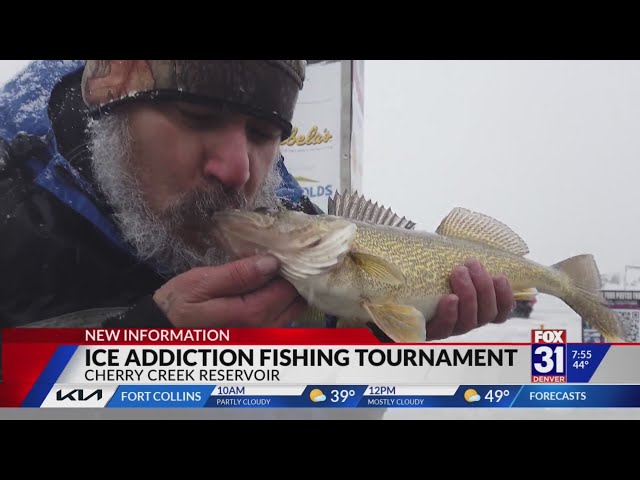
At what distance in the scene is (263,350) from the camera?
3.21 meters

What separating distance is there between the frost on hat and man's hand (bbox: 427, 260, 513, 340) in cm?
104

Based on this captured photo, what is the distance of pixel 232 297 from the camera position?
3113 mm

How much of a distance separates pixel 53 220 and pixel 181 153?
61 centimetres

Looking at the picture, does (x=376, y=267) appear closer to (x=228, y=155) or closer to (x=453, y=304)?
(x=453, y=304)

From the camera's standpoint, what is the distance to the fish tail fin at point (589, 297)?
3.24 m

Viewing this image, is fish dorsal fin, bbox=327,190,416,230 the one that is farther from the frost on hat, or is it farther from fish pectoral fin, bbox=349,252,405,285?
the frost on hat

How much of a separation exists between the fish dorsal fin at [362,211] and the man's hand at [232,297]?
38 centimetres

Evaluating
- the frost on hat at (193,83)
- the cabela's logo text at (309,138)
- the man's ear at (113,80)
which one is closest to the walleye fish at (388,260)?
the cabela's logo text at (309,138)

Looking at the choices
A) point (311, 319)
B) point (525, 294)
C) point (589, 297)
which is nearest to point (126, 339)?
point (311, 319)

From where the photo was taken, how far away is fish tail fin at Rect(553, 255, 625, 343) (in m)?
3.24

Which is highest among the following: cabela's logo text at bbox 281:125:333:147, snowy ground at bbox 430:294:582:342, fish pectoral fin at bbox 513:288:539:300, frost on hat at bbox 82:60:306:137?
frost on hat at bbox 82:60:306:137

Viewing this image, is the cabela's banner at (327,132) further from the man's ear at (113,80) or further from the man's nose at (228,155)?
the man's ear at (113,80)

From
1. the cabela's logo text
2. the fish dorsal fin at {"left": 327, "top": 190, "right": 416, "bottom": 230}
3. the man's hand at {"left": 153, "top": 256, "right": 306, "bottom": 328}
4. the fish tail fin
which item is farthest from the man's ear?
the fish tail fin

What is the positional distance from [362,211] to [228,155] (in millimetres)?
626
